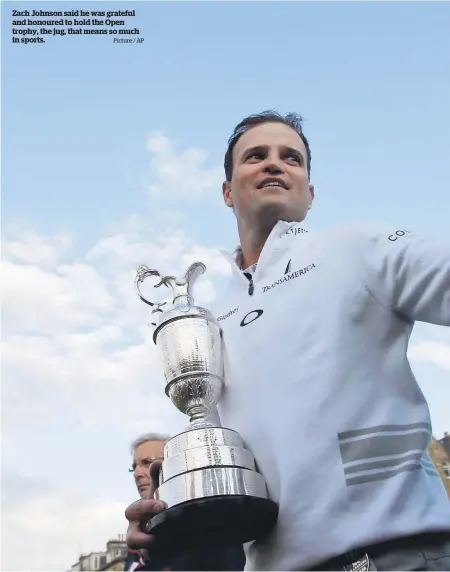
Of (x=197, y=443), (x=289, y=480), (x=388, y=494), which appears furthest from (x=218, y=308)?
(x=388, y=494)

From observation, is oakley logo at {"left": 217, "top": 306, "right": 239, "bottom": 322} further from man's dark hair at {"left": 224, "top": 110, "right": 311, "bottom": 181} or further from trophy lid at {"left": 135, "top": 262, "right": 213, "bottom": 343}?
man's dark hair at {"left": 224, "top": 110, "right": 311, "bottom": 181}

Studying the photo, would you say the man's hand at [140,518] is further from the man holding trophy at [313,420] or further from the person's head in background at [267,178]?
the person's head in background at [267,178]

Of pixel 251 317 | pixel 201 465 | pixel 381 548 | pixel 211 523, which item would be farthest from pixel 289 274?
pixel 381 548

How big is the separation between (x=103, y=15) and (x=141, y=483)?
9.73 feet

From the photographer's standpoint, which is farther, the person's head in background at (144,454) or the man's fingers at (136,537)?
the person's head in background at (144,454)

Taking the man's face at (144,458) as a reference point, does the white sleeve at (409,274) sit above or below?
below

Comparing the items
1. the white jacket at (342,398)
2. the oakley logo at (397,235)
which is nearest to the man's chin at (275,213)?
the white jacket at (342,398)

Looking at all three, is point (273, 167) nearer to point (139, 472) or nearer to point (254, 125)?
point (254, 125)

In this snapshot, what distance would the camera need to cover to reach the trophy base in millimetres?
1864

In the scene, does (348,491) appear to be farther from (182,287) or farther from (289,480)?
(182,287)

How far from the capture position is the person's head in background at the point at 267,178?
2.69m

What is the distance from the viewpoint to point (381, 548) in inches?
67.4

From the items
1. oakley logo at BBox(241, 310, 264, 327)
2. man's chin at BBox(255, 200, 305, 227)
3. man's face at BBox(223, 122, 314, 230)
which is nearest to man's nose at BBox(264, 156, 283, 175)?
man's face at BBox(223, 122, 314, 230)

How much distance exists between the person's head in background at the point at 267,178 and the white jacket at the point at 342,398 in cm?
40
